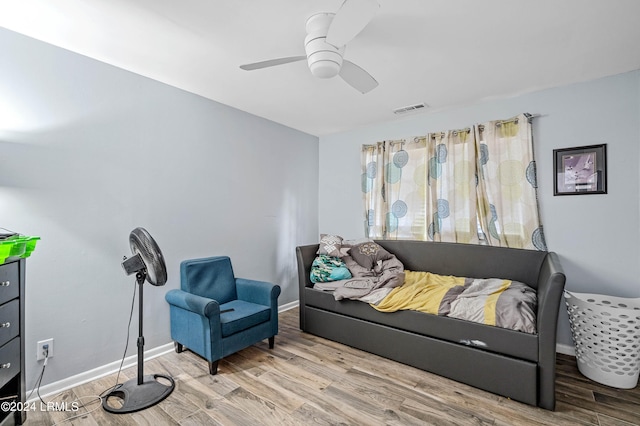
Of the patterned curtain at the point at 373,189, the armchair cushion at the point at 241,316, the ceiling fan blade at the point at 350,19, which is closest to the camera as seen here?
the ceiling fan blade at the point at 350,19

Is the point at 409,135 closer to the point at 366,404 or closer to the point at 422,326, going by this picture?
the point at 422,326

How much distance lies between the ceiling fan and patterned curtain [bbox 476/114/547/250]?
5.58 ft

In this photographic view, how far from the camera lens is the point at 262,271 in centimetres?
351

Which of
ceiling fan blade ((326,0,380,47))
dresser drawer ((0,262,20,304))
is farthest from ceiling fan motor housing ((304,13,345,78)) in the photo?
dresser drawer ((0,262,20,304))

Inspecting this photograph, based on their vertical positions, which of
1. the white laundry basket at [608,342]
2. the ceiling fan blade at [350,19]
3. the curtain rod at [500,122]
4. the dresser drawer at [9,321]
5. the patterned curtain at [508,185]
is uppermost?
the ceiling fan blade at [350,19]

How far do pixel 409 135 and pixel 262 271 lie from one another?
2480mm

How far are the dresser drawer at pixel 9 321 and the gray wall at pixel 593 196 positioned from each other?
4.03 meters

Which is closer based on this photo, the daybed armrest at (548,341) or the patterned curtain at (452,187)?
the daybed armrest at (548,341)

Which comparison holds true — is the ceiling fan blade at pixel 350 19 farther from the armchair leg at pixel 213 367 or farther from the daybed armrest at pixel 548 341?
the armchair leg at pixel 213 367

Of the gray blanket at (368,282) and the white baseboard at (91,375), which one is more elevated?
the gray blanket at (368,282)

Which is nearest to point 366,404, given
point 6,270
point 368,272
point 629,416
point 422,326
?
point 422,326

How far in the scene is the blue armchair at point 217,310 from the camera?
2225mm

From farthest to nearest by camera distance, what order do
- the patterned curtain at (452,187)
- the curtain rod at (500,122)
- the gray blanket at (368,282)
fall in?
the patterned curtain at (452,187), the curtain rod at (500,122), the gray blanket at (368,282)

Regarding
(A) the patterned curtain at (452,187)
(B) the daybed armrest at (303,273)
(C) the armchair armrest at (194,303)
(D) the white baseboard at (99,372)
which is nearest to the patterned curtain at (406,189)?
(A) the patterned curtain at (452,187)
